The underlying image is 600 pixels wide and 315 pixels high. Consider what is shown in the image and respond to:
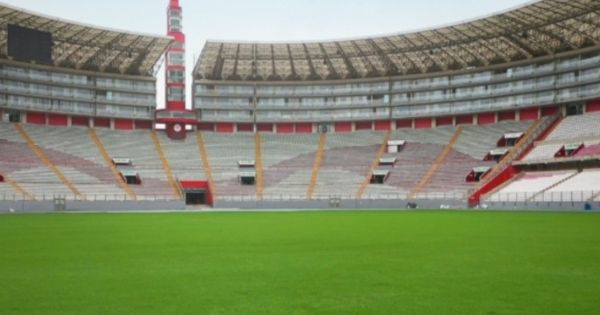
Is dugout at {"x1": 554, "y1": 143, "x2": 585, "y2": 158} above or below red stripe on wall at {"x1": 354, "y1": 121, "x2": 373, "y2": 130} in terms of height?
below

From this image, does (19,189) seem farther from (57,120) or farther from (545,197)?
(545,197)

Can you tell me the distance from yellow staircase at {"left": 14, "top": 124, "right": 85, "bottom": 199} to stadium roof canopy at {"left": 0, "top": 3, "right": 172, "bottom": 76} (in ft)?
31.7

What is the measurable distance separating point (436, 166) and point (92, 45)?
4549 cm

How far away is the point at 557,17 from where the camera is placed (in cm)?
6269

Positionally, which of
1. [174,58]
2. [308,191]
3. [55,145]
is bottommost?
[308,191]

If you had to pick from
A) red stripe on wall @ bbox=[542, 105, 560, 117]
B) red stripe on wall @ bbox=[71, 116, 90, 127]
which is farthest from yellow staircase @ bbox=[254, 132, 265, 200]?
red stripe on wall @ bbox=[542, 105, 560, 117]

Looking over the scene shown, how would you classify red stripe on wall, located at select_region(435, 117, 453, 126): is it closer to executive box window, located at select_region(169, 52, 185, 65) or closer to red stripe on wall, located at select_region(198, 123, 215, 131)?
red stripe on wall, located at select_region(198, 123, 215, 131)

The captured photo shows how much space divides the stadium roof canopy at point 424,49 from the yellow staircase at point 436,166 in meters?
10.5

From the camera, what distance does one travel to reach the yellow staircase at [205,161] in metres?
69.6

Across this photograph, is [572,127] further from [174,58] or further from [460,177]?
[174,58]

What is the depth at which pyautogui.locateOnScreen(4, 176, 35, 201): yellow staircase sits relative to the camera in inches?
2267

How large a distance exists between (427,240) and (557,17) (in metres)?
51.5

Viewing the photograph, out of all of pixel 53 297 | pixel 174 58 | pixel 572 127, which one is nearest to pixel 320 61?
pixel 174 58

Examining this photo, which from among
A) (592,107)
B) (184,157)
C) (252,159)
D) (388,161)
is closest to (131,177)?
(184,157)
